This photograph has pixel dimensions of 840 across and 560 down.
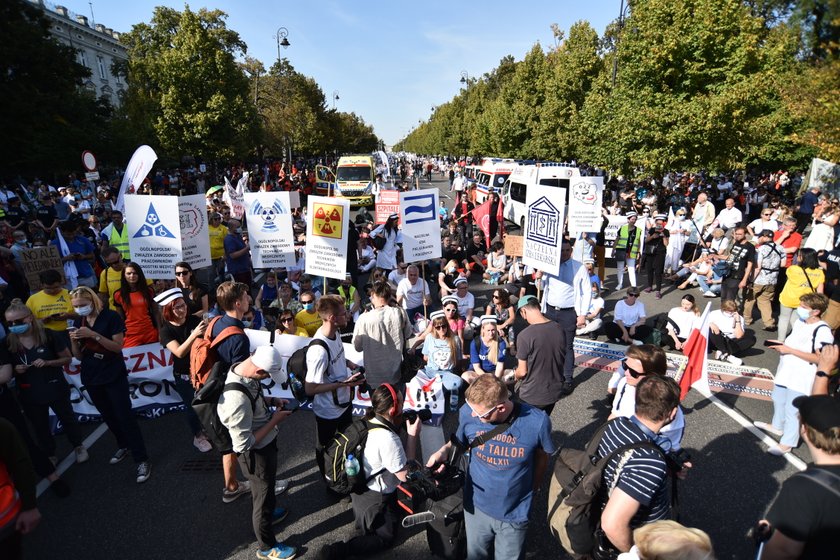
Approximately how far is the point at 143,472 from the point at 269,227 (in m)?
4.12

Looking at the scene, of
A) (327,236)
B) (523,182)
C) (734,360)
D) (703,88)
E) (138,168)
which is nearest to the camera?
(327,236)

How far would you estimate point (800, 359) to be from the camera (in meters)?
4.77

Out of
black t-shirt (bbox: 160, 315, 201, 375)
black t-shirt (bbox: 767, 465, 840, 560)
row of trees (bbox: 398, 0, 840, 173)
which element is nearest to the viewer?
black t-shirt (bbox: 767, 465, 840, 560)

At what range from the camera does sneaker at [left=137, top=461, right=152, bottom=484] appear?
4.75 meters

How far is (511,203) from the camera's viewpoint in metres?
18.6

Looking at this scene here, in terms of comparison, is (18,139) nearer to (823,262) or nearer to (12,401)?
(12,401)

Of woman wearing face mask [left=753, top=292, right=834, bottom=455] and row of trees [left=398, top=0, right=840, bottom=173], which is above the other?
row of trees [left=398, top=0, right=840, bottom=173]

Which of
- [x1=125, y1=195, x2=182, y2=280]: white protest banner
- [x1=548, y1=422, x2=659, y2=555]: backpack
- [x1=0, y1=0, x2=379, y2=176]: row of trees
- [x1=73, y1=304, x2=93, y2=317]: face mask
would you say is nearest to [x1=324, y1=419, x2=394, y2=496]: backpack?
[x1=548, y1=422, x2=659, y2=555]: backpack

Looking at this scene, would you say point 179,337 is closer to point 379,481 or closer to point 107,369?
point 107,369

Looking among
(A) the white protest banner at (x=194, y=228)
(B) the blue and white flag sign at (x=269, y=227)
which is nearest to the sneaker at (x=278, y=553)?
(B) the blue and white flag sign at (x=269, y=227)

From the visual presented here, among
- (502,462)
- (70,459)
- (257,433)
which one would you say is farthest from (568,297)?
(70,459)

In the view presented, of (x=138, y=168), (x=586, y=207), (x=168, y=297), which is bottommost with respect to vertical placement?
(x=168, y=297)

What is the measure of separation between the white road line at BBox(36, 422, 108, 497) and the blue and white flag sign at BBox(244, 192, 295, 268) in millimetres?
3146

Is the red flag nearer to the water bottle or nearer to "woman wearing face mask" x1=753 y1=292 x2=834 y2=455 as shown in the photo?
"woman wearing face mask" x1=753 y1=292 x2=834 y2=455
